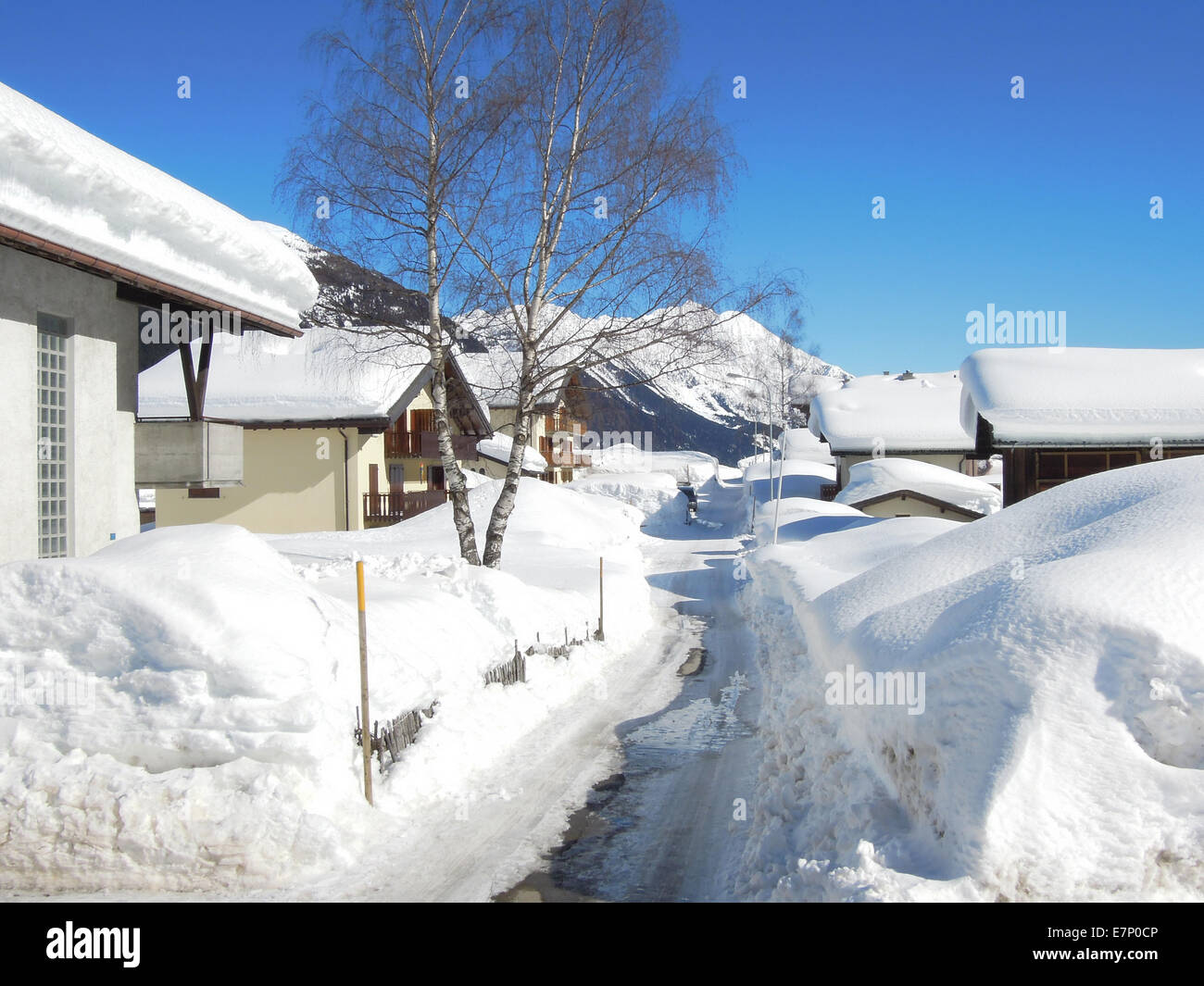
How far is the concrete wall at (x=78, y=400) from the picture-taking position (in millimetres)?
9164

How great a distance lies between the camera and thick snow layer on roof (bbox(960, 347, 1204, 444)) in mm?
21172

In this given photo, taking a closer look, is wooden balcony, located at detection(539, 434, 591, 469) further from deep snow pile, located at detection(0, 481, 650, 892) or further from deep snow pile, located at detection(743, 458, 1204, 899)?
deep snow pile, located at detection(743, 458, 1204, 899)

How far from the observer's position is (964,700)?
16.4 ft

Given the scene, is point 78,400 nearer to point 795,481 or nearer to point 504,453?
point 504,453

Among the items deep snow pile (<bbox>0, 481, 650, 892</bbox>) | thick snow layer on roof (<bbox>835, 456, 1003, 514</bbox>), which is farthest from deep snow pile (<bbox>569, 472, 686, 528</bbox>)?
deep snow pile (<bbox>0, 481, 650, 892</bbox>)

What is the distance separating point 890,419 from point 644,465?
29.1 m

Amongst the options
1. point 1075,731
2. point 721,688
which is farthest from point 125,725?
point 721,688

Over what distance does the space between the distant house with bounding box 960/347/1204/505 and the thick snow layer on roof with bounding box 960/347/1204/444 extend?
23 mm

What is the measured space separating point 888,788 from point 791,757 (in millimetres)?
2149

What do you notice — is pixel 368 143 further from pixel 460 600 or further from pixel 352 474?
pixel 352 474

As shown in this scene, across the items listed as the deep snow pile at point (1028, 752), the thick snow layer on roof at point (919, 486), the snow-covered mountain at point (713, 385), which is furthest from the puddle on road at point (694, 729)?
the thick snow layer on roof at point (919, 486)

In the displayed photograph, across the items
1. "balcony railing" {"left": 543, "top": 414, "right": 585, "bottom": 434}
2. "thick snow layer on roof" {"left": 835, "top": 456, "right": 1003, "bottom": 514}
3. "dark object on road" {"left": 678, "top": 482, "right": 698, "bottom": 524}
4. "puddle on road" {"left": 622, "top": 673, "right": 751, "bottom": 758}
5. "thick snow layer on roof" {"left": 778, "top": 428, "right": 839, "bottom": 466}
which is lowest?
"puddle on road" {"left": 622, "top": 673, "right": 751, "bottom": 758}

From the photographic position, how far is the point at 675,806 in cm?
734

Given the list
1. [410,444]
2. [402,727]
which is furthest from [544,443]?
[402,727]
